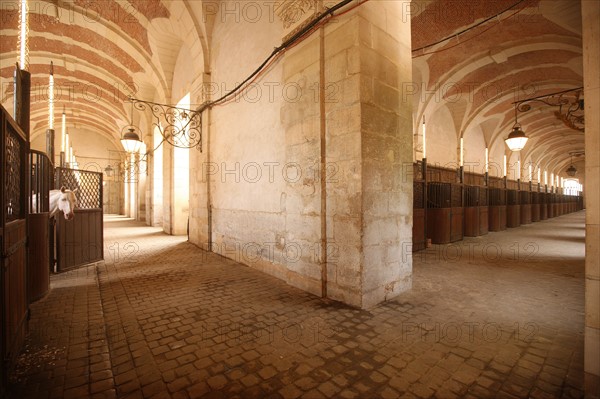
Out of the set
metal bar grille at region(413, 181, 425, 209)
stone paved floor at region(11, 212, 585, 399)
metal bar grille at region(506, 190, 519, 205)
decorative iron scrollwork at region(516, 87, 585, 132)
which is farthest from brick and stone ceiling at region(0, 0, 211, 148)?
metal bar grille at region(506, 190, 519, 205)

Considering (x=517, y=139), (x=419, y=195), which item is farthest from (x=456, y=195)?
(x=517, y=139)

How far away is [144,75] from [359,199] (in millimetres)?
12583

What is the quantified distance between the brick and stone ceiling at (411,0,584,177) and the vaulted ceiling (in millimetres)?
33

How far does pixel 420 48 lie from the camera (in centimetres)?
701

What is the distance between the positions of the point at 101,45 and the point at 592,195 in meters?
14.3

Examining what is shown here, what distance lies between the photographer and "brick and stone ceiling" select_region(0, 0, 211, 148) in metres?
8.55

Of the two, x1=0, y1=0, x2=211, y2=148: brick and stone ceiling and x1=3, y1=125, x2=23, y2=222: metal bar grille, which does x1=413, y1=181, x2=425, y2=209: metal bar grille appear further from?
x1=3, y1=125, x2=23, y2=222: metal bar grille

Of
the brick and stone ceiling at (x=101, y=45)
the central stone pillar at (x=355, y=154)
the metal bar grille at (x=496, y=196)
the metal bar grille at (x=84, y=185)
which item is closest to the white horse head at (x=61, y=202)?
the metal bar grille at (x=84, y=185)

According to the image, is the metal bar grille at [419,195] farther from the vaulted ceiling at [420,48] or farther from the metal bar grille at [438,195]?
the vaulted ceiling at [420,48]

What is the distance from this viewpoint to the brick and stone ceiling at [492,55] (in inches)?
279

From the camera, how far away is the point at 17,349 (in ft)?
8.11

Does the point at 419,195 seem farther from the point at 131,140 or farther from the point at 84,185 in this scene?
the point at 131,140

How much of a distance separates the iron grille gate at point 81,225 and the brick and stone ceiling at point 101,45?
15.7 feet

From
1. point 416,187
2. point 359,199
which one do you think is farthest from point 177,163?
point 359,199
